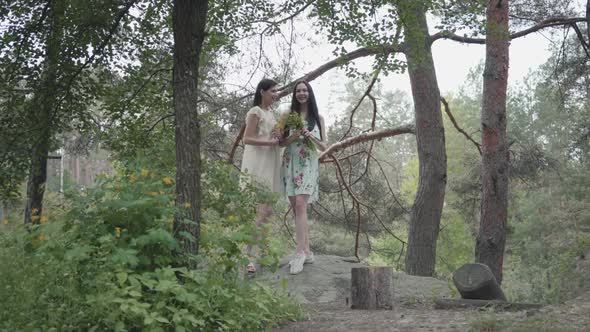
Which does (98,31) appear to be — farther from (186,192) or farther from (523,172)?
(523,172)

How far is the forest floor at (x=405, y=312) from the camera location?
4.54m

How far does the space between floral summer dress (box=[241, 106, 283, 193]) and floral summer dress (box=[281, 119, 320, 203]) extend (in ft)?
0.29

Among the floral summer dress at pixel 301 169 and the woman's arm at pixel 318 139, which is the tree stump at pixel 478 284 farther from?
the woman's arm at pixel 318 139

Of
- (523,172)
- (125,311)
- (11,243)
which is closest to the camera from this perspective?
(125,311)

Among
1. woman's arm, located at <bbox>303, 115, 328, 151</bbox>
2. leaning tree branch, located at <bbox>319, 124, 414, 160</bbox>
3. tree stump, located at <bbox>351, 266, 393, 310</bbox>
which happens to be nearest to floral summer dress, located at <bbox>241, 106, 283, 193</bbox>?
woman's arm, located at <bbox>303, 115, 328, 151</bbox>

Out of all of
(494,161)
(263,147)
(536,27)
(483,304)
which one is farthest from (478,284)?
(536,27)

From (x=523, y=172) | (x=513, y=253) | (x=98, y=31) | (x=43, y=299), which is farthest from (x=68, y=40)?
(x=513, y=253)

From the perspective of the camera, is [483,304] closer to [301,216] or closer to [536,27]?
[301,216]

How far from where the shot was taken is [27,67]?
5.80 meters

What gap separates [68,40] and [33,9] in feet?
1.63

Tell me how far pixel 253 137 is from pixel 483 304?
2.61m

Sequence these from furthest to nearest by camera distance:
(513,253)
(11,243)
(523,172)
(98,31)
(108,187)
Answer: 1. (513,253)
2. (523,172)
3. (98,31)
4. (108,187)
5. (11,243)

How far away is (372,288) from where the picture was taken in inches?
229

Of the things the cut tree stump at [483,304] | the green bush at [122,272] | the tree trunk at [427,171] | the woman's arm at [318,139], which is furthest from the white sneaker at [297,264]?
the tree trunk at [427,171]
